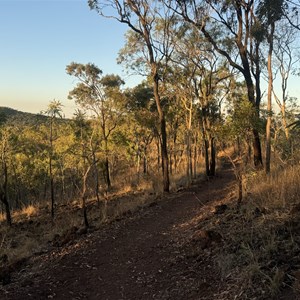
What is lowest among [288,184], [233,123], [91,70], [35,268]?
[35,268]

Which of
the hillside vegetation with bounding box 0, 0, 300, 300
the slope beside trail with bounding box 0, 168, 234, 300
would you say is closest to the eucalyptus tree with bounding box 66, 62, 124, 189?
the hillside vegetation with bounding box 0, 0, 300, 300

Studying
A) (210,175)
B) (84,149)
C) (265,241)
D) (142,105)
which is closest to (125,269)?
(265,241)

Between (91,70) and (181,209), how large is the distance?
2081cm

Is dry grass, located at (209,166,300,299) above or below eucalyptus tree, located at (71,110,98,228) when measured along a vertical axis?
below

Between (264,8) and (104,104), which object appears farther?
(104,104)

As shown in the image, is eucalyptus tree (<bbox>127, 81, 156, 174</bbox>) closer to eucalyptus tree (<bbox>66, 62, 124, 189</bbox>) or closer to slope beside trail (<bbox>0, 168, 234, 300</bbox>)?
eucalyptus tree (<bbox>66, 62, 124, 189</bbox>)

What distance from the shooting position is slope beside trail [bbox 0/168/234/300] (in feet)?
18.8

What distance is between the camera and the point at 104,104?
31094 millimetres

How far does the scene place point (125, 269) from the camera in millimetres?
7059

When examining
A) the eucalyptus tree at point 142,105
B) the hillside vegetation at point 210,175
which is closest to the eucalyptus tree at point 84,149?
the hillside vegetation at point 210,175

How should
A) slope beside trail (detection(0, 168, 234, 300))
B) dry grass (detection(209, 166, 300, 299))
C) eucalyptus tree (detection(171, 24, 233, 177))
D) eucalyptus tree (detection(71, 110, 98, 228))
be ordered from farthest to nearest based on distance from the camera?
eucalyptus tree (detection(171, 24, 233, 177)) → eucalyptus tree (detection(71, 110, 98, 228)) → slope beside trail (detection(0, 168, 234, 300)) → dry grass (detection(209, 166, 300, 299))

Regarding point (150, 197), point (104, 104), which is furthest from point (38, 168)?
point (150, 197)

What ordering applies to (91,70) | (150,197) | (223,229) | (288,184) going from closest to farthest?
(223,229)
(288,184)
(150,197)
(91,70)

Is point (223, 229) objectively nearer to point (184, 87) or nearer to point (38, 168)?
point (184, 87)
